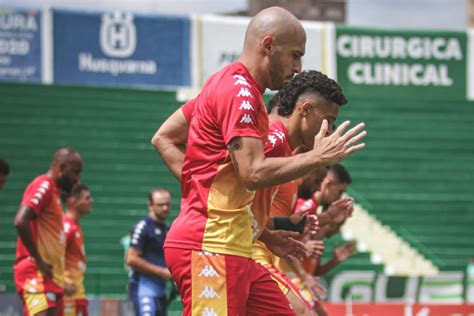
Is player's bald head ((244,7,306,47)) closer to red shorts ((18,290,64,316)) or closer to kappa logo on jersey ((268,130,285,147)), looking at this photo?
kappa logo on jersey ((268,130,285,147))

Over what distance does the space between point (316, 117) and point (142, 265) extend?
6.01 metres

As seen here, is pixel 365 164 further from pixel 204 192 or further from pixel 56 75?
pixel 204 192

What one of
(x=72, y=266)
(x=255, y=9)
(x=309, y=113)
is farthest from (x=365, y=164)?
(x=255, y=9)

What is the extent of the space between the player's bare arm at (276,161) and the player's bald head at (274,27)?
0.67m

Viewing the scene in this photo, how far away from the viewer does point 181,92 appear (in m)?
24.0

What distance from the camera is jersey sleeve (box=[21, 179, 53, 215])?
9.93 meters

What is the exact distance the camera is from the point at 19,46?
22688 mm

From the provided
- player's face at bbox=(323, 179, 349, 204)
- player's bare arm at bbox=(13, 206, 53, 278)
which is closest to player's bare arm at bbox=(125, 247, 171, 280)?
player's bare arm at bbox=(13, 206, 53, 278)

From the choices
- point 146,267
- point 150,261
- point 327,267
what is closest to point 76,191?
point 150,261

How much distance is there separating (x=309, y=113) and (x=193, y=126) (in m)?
1.01

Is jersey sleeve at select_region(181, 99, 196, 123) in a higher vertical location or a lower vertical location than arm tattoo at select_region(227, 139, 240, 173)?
higher

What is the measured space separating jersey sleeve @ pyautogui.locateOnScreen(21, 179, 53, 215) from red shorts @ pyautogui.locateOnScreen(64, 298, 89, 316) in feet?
7.22

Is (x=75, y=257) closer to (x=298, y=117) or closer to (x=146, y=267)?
(x=146, y=267)

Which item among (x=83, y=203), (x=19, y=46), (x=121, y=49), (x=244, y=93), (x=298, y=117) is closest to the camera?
(x=244, y=93)
